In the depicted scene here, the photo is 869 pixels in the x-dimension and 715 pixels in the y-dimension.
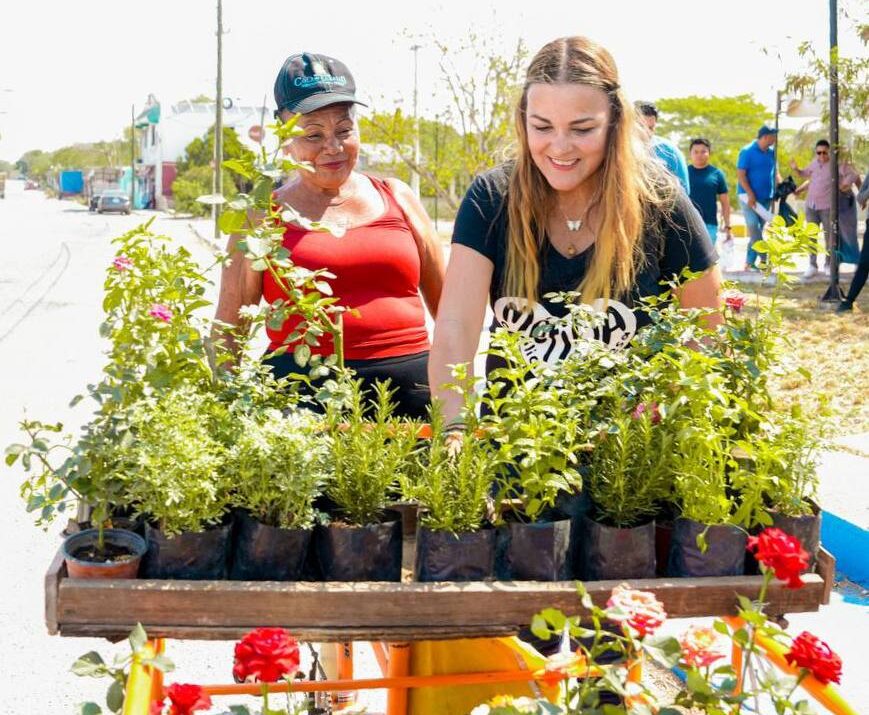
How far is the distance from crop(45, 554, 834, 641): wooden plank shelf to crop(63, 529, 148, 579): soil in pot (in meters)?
0.03

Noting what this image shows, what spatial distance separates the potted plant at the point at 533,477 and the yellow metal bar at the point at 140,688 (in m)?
0.57

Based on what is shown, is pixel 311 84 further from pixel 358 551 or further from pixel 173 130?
pixel 173 130

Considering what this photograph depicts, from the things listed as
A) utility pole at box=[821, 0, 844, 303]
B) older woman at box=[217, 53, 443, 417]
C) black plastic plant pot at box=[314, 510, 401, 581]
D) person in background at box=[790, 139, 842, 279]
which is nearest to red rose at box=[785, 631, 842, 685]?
black plastic plant pot at box=[314, 510, 401, 581]

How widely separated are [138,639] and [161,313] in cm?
68

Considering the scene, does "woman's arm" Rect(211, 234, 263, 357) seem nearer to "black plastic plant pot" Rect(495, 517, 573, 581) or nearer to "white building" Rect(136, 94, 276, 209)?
"black plastic plant pot" Rect(495, 517, 573, 581)

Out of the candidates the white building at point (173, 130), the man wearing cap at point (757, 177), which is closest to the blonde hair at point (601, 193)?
the man wearing cap at point (757, 177)

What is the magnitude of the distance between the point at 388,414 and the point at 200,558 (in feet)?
1.41

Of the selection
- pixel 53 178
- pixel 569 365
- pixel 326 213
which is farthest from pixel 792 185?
pixel 53 178

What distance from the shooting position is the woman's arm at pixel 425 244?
10.6 ft

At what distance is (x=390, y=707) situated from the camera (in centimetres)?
231

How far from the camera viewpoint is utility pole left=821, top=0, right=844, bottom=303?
11279 mm

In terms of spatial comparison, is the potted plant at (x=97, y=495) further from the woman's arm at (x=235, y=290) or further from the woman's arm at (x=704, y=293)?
the woman's arm at (x=704, y=293)

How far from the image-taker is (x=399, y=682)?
1.90 meters

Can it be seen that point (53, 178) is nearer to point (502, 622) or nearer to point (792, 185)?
point (792, 185)
